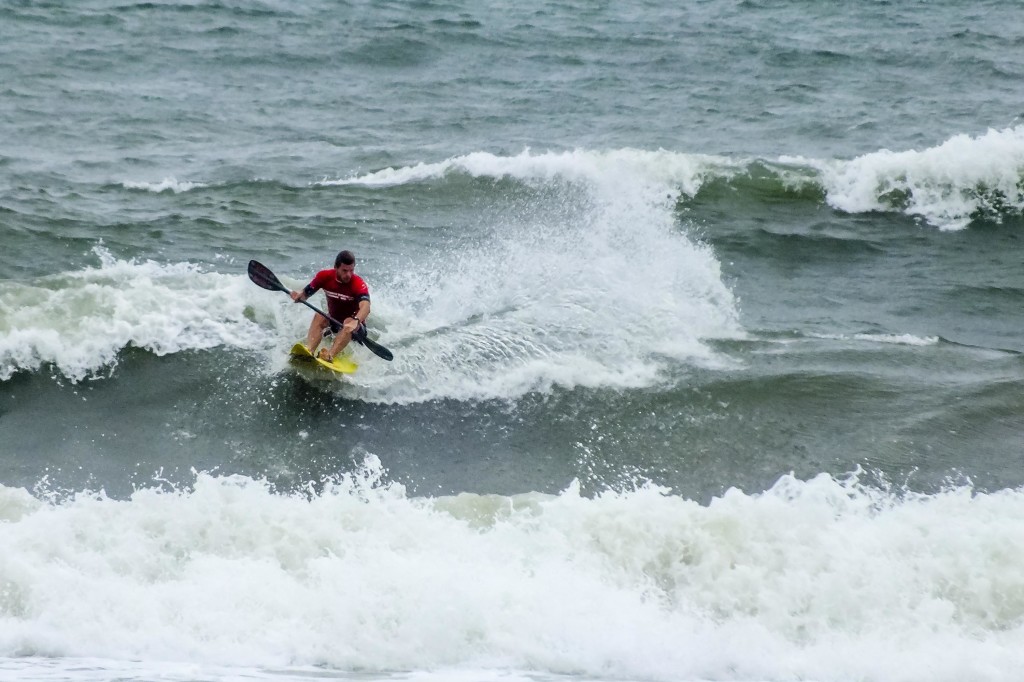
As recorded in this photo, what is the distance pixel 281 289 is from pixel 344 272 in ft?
1.96

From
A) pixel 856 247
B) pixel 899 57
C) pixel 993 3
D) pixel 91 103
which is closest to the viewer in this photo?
pixel 856 247

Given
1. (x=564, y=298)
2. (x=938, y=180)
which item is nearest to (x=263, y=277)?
(x=564, y=298)

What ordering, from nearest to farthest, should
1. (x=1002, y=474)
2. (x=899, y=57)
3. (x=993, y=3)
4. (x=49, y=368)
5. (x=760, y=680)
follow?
(x=760, y=680) → (x=1002, y=474) → (x=49, y=368) → (x=899, y=57) → (x=993, y=3)

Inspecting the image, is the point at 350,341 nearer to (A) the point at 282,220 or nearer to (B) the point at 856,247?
(A) the point at 282,220

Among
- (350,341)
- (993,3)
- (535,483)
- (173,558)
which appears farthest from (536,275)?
(993,3)

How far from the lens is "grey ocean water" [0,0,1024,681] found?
22.1 feet

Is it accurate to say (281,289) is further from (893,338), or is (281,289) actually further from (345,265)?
(893,338)

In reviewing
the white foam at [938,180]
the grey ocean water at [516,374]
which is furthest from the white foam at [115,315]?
the white foam at [938,180]

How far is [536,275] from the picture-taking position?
11930 mm

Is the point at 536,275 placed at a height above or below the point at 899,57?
below

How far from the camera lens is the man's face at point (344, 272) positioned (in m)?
10.2

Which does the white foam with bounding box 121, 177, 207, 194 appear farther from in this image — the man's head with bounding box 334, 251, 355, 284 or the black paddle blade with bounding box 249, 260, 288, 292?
the man's head with bounding box 334, 251, 355, 284

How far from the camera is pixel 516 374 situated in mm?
10039

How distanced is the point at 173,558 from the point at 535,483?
109 inches
